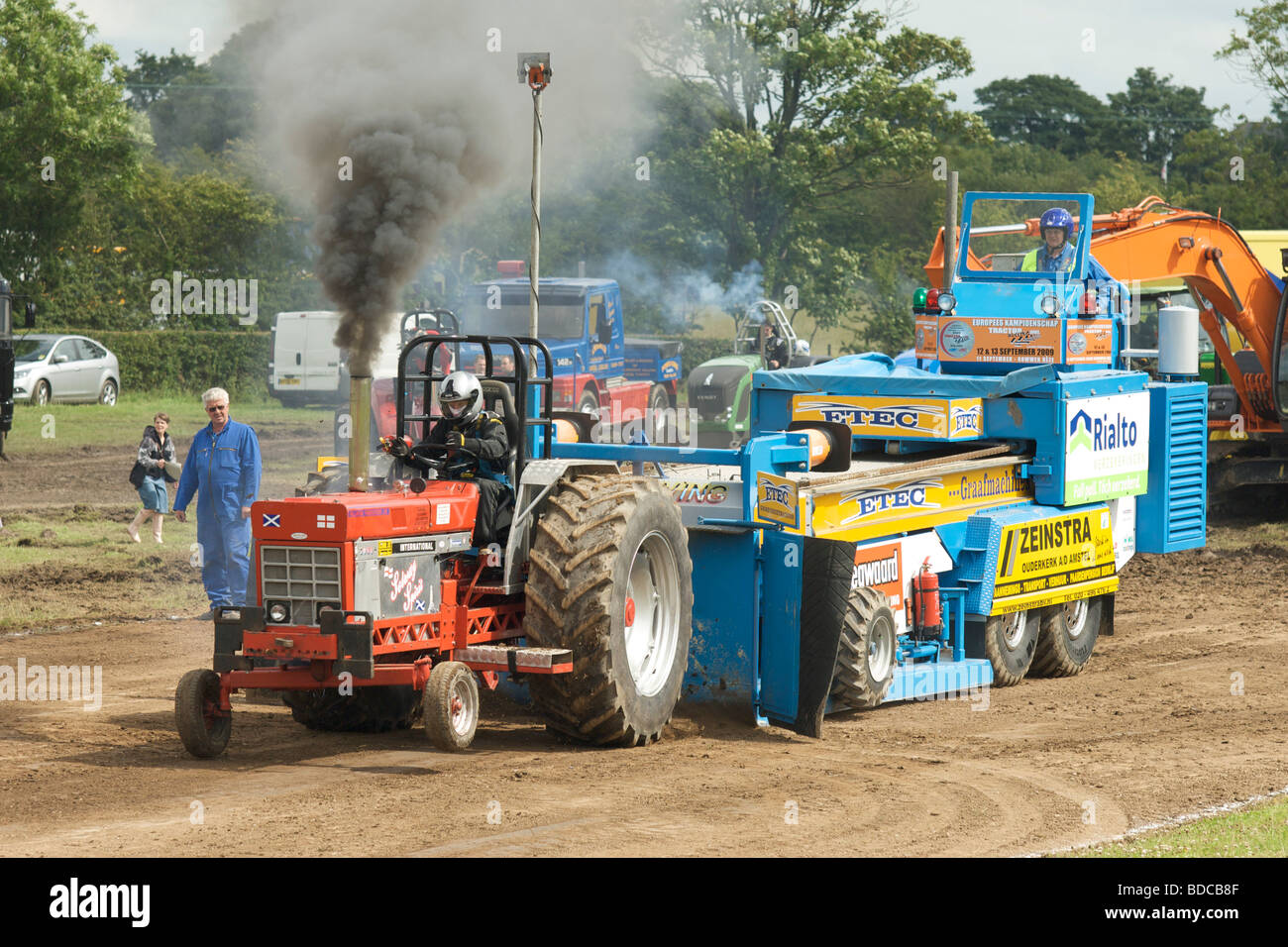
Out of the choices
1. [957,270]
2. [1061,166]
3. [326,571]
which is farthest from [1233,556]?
[1061,166]

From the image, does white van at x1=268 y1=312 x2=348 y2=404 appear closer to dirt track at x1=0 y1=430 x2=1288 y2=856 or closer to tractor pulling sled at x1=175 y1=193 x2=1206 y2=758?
tractor pulling sled at x1=175 y1=193 x2=1206 y2=758

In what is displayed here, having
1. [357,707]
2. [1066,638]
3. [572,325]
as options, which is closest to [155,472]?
[357,707]

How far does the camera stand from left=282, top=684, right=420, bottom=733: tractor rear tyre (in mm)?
9281

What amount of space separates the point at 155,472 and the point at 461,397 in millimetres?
9093

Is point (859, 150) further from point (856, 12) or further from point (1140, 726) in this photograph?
point (1140, 726)

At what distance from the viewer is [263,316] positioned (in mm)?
37781

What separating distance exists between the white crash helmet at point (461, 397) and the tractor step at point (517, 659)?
1236 mm

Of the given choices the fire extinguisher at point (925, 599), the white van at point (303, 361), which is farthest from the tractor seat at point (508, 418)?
the white van at point (303, 361)

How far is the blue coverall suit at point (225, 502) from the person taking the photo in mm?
11633

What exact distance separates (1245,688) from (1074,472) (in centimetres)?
185

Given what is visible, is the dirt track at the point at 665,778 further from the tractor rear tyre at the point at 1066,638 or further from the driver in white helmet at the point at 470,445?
the driver in white helmet at the point at 470,445

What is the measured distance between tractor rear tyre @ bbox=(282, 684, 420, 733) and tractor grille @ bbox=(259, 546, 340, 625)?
1.14 metres

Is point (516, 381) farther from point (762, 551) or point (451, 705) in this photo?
point (451, 705)

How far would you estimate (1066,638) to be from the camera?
39.7 ft
